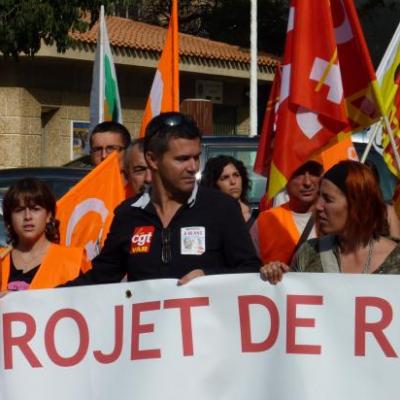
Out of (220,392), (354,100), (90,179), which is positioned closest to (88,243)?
(90,179)

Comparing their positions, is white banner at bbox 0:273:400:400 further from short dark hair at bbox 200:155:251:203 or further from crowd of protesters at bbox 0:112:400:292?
short dark hair at bbox 200:155:251:203

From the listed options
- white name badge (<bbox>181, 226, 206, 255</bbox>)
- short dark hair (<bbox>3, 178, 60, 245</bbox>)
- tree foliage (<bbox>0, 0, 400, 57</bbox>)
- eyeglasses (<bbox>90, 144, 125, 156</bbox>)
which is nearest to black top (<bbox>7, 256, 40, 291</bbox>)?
short dark hair (<bbox>3, 178, 60, 245</bbox>)

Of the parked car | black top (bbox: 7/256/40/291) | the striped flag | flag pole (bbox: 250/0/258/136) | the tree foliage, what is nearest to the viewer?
black top (bbox: 7/256/40/291)

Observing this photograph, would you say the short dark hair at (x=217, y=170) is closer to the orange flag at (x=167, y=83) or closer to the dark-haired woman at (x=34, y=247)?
the orange flag at (x=167, y=83)

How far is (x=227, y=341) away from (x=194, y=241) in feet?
1.29

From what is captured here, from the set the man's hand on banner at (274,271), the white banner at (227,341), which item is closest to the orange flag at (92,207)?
the white banner at (227,341)

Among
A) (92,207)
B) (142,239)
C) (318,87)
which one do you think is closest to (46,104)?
(92,207)

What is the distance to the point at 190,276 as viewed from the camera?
15.5 feet

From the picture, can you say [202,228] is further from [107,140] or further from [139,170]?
[107,140]

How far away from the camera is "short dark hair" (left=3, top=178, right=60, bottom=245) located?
5551 mm

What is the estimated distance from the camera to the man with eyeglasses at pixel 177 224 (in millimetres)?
4719

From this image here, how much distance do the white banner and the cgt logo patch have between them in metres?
0.13

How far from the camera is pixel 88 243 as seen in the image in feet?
21.2

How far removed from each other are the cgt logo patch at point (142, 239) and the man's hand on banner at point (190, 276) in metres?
0.17
